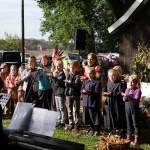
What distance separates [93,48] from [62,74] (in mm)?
48694

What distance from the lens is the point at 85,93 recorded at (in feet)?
36.4

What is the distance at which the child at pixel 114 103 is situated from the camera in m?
10.6

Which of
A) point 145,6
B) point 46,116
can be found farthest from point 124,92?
point 145,6

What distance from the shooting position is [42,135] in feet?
15.2

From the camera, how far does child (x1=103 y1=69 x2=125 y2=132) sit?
10.6 m

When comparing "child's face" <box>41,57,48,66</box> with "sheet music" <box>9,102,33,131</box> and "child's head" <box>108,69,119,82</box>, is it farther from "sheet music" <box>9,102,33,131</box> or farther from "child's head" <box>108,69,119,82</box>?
"sheet music" <box>9,102,33,131</box>

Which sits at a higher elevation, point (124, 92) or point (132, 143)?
point (124, 92)

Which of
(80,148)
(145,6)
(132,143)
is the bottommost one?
(132,143)

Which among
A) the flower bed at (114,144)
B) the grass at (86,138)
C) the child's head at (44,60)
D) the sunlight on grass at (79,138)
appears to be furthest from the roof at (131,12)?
the flower bed at (114,144)

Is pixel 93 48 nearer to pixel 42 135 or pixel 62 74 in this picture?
pixel 62 74

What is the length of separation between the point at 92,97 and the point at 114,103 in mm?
554

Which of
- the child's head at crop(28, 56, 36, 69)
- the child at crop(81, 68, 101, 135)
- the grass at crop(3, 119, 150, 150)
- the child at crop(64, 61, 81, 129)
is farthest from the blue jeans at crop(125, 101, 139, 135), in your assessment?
the child's head at crop(28, 56, 36, 69)

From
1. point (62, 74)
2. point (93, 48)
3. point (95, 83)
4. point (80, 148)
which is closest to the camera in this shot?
point (80, 148)

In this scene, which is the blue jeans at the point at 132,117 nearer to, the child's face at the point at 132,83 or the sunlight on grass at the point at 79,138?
the child's face at the point at 132,83
